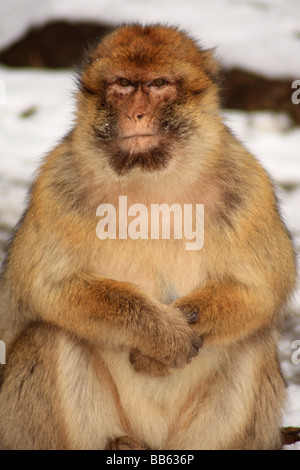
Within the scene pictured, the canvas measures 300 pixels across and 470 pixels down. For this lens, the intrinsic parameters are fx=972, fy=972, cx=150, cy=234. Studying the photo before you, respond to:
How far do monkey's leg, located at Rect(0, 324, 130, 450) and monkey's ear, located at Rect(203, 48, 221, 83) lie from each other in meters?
1.25

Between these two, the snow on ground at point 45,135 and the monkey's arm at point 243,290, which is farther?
the snow on ground at point 45,135

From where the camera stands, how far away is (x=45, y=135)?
29.6 feet

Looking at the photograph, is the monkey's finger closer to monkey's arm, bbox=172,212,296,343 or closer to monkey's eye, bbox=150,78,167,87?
monkey's arm, bbox=172,212,296,343

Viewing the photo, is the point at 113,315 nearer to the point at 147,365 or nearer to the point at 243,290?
the point at 147,365

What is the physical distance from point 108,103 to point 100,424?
131cm

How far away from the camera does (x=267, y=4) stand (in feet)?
36.6

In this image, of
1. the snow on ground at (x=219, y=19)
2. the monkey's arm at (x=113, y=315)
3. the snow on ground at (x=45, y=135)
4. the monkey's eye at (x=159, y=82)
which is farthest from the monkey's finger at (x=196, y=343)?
the snow on ground at (x=219, y=19)

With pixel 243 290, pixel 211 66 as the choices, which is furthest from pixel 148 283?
pixel 211 66

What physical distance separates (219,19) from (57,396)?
24.4 feet

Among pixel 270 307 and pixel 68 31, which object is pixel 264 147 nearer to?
pixel 68 31

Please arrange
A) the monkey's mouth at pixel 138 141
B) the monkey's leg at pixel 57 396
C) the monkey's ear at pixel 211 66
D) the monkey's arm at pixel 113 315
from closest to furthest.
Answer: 1. the monkey's mouth at pixel 138 141
2. the monkey's arm at pixel 113 315
3. the monkey's leg at pixel 57 396
4. the monkey's ear at pixel 211 66

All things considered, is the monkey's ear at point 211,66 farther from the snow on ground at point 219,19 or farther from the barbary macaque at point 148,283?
the snow on ground at point 219,19

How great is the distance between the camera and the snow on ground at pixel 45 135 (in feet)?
25.5

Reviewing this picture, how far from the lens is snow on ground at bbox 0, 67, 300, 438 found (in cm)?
777
